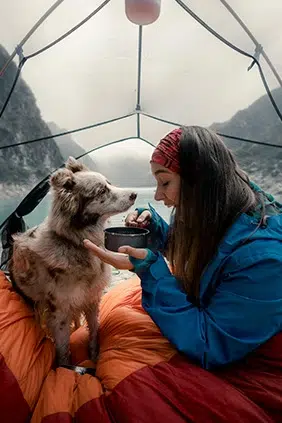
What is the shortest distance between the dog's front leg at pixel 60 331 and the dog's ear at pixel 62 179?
0.63 meters

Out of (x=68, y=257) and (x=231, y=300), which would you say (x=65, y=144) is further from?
(x=231, y=300)

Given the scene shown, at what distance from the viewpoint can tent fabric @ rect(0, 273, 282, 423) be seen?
3.55 ft

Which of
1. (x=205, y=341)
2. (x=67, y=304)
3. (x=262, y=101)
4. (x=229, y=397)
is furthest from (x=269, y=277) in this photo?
(x=262, y=101)

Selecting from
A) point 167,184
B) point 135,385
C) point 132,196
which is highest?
point 167,184

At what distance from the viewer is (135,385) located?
1163mm

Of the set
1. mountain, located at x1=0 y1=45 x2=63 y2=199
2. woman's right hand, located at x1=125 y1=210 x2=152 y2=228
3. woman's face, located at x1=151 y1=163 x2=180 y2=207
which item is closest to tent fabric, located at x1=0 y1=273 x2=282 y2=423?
woman's right hand, located at x1=125 y1=210 x2=152 y2=228

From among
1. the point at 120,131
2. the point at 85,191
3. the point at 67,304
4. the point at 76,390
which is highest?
the point at 120,131

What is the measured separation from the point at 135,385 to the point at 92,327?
70 cm

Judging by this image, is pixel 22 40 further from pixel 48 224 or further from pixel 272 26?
pixel 272 26

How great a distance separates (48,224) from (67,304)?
0.43 meters

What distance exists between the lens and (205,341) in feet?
3.70

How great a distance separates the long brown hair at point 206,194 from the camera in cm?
120

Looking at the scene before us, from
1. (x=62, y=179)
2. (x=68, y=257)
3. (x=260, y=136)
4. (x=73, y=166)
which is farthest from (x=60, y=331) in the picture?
(x=260, y=136)

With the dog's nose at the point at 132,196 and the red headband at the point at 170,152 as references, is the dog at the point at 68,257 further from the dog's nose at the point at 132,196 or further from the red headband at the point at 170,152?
the red headband at the point at 170,152
